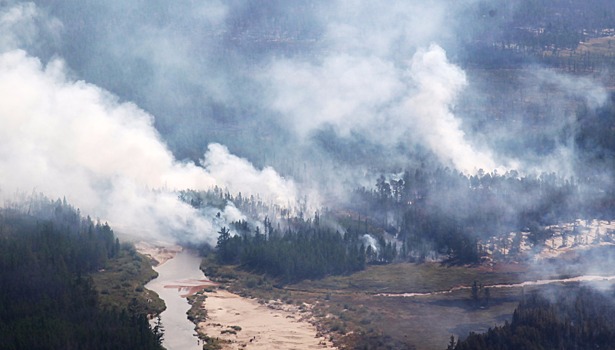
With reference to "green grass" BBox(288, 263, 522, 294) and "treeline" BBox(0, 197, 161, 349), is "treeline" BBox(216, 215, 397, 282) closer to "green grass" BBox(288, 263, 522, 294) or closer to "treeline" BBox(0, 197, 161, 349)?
"green grass" BBox(288, 263, 522, 294)

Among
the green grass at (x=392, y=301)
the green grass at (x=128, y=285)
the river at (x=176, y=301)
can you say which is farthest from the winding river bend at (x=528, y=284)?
the green grass at (x=128, y=285)

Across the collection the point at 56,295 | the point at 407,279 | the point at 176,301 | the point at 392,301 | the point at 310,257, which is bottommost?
the point at 392,301

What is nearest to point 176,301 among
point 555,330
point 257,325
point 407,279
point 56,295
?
point 257,325

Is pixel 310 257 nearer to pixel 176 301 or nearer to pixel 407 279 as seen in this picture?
pixel 407 279

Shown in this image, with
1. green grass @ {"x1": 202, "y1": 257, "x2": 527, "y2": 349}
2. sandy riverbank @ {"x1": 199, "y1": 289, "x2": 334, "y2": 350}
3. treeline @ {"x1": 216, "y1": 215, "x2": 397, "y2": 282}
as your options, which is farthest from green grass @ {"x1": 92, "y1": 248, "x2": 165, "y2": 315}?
treeline @ {"x1": 216, "y1": 215, "x2": 397, "y2": 282}

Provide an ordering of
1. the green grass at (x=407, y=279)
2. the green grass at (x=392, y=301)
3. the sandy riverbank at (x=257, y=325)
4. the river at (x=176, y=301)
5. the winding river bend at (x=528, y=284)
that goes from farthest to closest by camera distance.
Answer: the green grass at (x=407, y=279), the winding river bend at (x=528, y=284), the river at (x=176, y=301), the green grass at (x=392, y=301), the sandy riverbank at (x=257, y=325)

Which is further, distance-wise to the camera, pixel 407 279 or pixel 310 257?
pixel 310 257

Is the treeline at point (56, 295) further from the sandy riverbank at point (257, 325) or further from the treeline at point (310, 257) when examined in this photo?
the treeline at point (310, 257)
